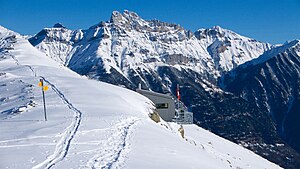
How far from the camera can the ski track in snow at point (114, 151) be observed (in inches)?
810

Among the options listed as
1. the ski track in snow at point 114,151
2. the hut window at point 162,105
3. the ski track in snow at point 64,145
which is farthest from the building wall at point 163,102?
the ski track in snow at point 114,151

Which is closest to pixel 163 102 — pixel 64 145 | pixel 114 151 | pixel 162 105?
pixel 162 105

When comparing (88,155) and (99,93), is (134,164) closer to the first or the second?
(88,155)

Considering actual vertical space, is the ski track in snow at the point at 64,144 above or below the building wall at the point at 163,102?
below

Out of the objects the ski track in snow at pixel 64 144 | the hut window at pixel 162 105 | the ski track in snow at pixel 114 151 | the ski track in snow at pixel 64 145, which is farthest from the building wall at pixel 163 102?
the ski track in snow at pixel 114 151

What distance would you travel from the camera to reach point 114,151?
77.8ft

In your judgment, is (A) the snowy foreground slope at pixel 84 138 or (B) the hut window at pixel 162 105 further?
(B) the hut window at pixel 162 105

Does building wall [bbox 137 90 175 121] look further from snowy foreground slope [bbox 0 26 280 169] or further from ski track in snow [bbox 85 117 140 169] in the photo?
ski track in snow [bbox 85 117 140 169]

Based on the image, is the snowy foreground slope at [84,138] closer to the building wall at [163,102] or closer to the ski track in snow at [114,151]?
the ski track in snow at [114,151]

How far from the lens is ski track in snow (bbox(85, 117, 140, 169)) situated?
67.5 feet

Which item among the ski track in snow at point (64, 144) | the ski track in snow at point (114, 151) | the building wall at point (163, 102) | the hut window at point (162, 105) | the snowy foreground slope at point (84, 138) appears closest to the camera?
the ski track in snow at point (114, 151)

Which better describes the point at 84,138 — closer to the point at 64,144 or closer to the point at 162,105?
the point at 64,144

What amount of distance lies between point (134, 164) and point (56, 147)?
5.94m

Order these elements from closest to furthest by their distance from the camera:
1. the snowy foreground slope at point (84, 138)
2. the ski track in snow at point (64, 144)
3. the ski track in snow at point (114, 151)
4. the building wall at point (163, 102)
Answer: the ski track in snow at point (114, 151), the ski track in snow at point (64, 144), the snowy foreground slope at point (84, 138), the building wall at point (163, 102)
